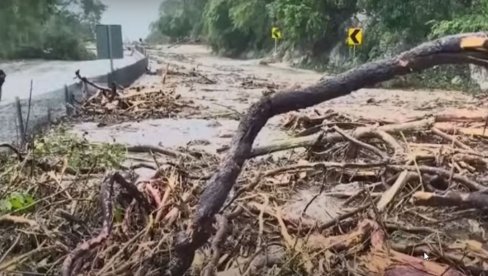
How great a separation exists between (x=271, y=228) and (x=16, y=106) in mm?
4640

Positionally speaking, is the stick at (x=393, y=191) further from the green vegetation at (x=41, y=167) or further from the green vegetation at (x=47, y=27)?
the green vegetation at (x=47, y=27)

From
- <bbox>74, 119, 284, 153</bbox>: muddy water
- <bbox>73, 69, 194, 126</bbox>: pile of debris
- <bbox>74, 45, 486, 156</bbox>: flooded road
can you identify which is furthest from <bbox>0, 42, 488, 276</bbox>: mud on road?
<bbox>73, 69, 194, 126</bbox>: pile of debris

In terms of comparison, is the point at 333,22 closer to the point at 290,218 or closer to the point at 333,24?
the point at 333,24

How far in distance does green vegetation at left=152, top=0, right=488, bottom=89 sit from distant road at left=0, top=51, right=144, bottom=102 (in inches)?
142

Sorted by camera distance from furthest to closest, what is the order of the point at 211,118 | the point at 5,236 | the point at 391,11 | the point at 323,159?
A: the point at 391,11, the point at 211,118, the point at 323,159, the point at 5,236

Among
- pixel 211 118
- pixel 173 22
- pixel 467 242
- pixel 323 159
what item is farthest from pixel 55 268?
pixel 173 22

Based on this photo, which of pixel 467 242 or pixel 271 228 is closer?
pixel 467 242

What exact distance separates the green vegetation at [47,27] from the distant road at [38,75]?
1.23m

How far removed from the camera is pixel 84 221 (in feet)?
14.9

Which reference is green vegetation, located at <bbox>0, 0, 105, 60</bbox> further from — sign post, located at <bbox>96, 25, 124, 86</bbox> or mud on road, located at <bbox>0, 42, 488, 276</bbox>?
mud on road, located at <bbox>0, 42, 488, 276</bbox>

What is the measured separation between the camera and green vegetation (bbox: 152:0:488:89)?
62.5 ft

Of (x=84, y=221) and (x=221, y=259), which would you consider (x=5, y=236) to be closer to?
(x=84, y=221)

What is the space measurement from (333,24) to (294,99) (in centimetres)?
2361

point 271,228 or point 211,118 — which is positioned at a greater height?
point 271,228
